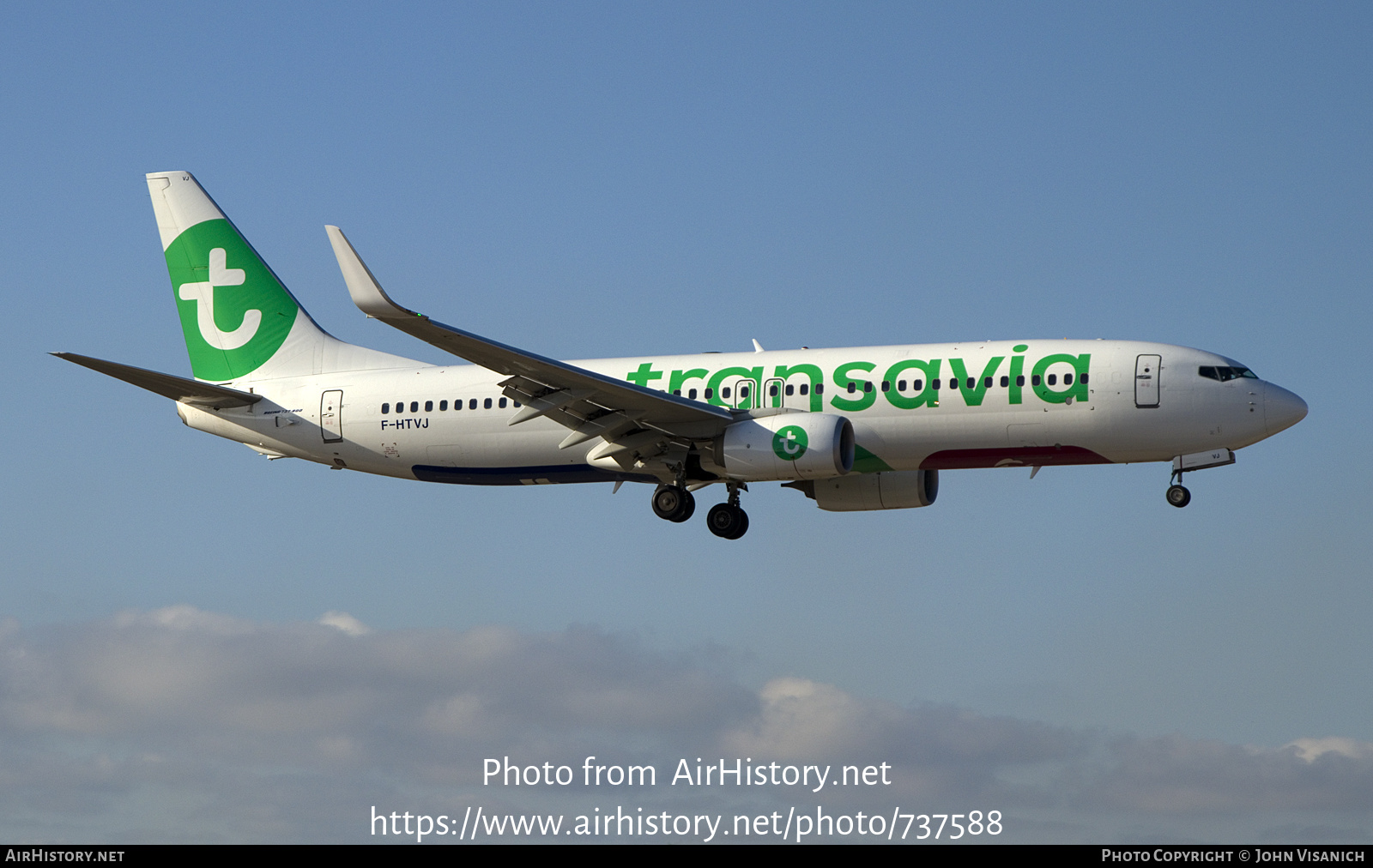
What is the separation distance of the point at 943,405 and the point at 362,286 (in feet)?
44.3

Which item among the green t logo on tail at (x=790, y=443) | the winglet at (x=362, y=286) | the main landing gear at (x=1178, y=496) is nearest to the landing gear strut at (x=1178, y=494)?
the main landing gear at (x=1178, y=496)

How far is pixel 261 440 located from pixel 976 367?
19.1m

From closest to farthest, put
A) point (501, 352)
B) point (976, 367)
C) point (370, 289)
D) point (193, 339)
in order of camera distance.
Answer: point (370, 289) < point (501, 352) < point (976, 367) < point (193, 339)

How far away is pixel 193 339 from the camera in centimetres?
4634

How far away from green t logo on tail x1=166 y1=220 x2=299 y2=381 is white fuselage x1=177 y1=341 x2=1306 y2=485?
608cm

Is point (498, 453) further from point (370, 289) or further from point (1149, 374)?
point (1149, 374)

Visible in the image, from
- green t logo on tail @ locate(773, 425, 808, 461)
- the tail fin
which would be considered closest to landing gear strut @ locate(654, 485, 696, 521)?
green t logo on tail @ locate(773, 425, 808, 461)

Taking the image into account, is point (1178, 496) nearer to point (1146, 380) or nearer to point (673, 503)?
point (1146, 380)

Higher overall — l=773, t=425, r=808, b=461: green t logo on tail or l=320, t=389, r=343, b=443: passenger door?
l=320, t=389, r=343, b=443: passenger door

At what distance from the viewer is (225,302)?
152ft

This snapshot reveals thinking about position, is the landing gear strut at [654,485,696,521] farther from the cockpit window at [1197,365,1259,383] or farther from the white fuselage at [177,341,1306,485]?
the cockpit window at [1197,365,1259,383]

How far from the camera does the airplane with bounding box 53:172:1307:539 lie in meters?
37.5

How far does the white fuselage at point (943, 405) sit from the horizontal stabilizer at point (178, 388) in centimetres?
479

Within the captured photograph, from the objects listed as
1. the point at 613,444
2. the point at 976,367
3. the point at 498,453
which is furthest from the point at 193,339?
the point at 976,367
